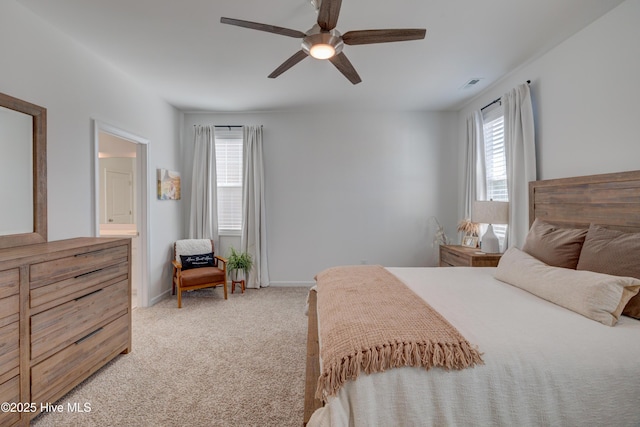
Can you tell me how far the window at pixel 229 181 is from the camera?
15.9ft

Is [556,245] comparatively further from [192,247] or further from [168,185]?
[168,185]

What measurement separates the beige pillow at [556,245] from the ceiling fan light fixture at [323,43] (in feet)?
7.14

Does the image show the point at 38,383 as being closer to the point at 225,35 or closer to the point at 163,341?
the point at 163,341

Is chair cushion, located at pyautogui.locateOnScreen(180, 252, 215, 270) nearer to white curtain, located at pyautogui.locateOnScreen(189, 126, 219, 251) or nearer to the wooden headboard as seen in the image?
white curtain, located at pyautogui.locateOnScreen(189, 126, 219, 251)

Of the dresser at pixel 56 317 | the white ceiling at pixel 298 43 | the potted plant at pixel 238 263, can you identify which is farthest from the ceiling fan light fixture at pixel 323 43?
the potted plant at pixel 238 263

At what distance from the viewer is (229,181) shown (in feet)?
16.0

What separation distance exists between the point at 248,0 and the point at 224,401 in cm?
290

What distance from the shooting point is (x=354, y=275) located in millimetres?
2416

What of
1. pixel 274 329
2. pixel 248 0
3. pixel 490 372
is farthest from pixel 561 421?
pixel 248 0

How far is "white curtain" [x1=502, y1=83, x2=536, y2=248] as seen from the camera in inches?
117

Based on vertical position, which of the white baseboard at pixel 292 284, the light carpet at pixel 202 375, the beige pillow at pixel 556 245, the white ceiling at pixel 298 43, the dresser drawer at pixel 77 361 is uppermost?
the white ceiling at pixel 298 43

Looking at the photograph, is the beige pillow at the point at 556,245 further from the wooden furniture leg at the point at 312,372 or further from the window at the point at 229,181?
the window at the point at 229,181

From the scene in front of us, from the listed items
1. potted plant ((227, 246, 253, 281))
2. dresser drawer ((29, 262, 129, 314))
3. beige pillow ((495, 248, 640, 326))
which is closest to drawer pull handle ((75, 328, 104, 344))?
dresser drawer ((29, 262, 129, 314))

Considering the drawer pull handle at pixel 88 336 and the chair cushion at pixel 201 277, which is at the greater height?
the chair cushion at pixel 201 277
